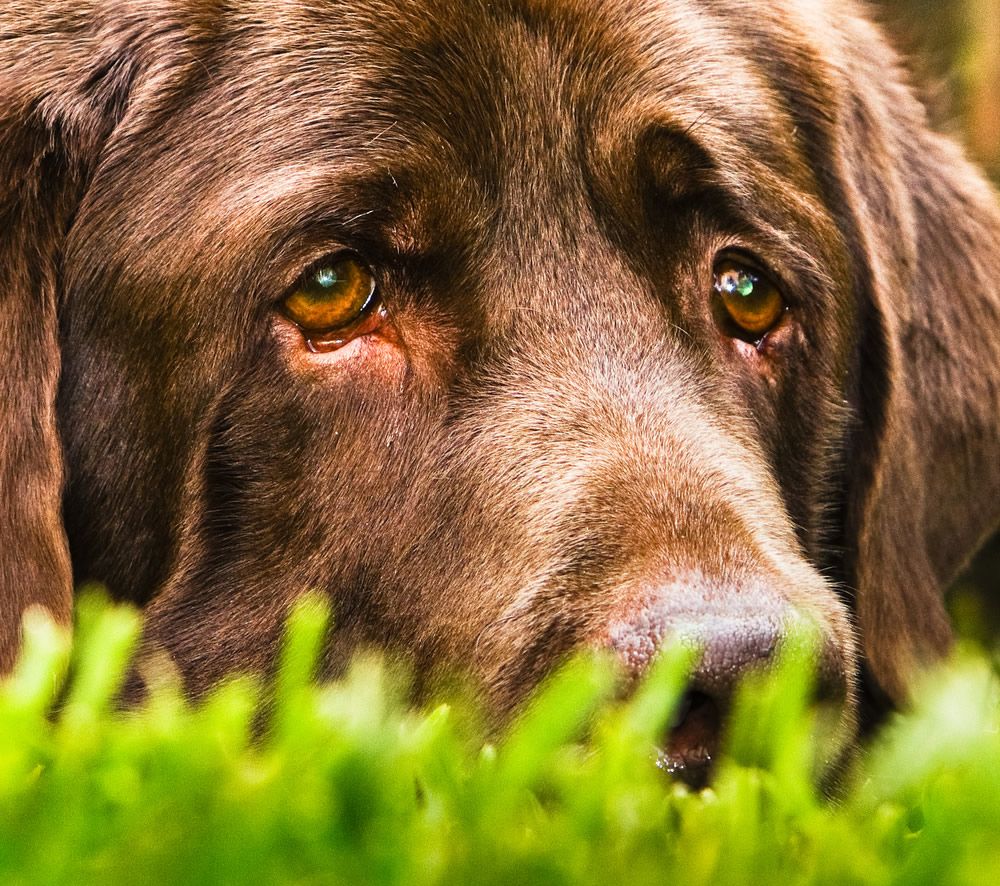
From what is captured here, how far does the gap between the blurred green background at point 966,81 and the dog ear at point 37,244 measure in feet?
8.46

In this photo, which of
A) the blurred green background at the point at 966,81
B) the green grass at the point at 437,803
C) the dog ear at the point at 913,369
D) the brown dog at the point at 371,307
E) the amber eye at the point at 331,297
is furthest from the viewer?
the blurred green background at the point at 966,81

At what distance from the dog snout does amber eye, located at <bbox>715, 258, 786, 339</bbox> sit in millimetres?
1161

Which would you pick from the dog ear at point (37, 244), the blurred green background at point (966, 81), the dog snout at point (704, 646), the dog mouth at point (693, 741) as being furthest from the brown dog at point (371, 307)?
the blurred green background at point (966, 81)

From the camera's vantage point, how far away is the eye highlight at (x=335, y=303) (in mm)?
3236

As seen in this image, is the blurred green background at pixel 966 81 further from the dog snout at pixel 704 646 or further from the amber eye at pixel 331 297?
the dog snout at pixel 704 646

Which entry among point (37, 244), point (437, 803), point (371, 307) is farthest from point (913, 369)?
point (437, 803)

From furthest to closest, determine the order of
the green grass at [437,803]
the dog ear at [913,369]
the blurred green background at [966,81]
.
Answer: the blurred green background at [966,81] → the dog ear at [913,369] → the green grass at [437,803]

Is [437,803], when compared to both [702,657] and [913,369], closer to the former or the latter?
[702,657]

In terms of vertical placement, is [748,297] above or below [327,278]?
below

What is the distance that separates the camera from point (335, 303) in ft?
10.7

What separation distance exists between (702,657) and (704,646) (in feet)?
0.07

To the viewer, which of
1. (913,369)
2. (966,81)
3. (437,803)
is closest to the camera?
(437,803)

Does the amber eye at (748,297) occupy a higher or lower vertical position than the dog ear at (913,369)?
higher

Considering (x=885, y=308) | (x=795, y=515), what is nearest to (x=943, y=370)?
(x=885, y=308)
